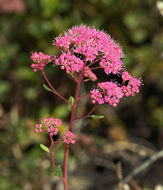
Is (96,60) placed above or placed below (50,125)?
above

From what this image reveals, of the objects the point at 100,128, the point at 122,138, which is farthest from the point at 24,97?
the point at 122,138

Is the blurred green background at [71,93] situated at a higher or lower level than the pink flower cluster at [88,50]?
higher

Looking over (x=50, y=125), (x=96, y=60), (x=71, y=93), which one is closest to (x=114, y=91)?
(x=96, y=60)

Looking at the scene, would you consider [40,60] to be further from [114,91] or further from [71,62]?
[114,91]

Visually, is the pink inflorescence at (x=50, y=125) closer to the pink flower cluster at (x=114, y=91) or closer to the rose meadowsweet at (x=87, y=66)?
the rose meadowsweet at (x=87, y=66)

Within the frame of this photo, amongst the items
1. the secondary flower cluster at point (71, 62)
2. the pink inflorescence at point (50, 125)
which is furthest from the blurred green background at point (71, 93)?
the secondary flower cluster at point (71, 62)

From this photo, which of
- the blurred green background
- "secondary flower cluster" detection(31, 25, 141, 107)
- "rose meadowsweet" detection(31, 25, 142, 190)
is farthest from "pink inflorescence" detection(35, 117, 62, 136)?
the blurred green background
